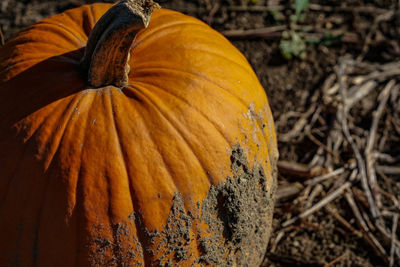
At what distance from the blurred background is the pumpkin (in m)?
1.25

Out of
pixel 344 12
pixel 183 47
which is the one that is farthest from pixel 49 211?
pixel 344 12

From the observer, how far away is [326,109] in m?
4.02

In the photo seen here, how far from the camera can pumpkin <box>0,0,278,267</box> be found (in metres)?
1.97

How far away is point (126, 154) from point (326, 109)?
8.38ft

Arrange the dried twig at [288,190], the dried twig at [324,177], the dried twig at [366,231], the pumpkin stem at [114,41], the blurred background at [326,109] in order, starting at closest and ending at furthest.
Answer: the pumpkin stem at [114,41] → the dried twig at [366,231] → the blurred background at [326,109] → the dried twig at [288,190] → the dried twig at [324,177]

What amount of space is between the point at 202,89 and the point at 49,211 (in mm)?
935

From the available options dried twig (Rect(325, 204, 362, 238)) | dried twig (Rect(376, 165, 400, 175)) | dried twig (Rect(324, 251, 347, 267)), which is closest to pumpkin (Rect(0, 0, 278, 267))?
dried twig (Rect(324, 251, 347, 267))

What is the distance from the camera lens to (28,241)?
199 centimetres

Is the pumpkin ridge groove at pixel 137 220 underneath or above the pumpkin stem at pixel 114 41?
underneath

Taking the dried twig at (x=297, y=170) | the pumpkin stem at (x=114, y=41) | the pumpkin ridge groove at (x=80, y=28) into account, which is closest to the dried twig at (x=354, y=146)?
the dried twig at (x=297, y=170)

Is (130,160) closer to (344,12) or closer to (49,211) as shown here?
(49,211)

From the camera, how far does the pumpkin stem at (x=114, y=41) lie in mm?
1942

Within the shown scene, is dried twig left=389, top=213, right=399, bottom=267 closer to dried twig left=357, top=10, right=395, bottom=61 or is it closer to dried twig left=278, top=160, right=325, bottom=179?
dried twig left=278, top=160, right=325, bottom=179

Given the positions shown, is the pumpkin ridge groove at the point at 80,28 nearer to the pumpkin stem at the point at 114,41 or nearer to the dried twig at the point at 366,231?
the pumpkin stem at the point at 114,41
